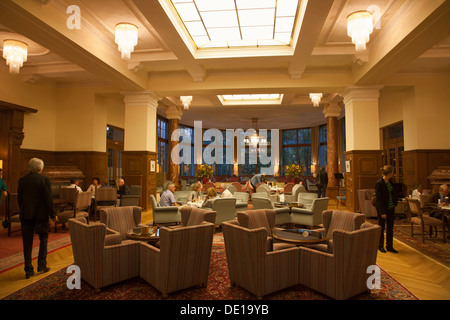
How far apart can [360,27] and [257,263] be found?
16.5 feet

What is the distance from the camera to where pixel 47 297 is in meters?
3.24

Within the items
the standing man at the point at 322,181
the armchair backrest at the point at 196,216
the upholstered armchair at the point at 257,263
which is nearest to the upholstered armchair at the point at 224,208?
the armchair backrest at the point at 196,216

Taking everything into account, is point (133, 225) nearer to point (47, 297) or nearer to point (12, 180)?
point (47, 297)

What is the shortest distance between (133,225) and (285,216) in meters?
3.41

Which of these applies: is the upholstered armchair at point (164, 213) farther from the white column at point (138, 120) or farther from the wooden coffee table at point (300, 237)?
the white column at point (138, 120)

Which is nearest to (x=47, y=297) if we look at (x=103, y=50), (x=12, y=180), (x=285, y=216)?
(x=285, y=216)

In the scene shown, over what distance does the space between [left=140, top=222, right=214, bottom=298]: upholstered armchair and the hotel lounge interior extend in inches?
0.7

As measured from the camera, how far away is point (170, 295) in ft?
10.7

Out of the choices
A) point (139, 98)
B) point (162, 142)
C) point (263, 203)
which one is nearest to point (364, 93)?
point (263, 203)

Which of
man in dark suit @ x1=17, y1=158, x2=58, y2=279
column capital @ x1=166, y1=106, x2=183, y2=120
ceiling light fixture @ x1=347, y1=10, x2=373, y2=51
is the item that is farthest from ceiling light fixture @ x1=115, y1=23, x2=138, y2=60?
column capital @ x1=166, y1=106, x2=183, y2=120


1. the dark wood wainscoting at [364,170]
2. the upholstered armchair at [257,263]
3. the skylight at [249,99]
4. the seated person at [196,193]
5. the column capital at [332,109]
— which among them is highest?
the skylight at [249,99]

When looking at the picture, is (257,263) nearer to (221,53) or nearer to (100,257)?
(100,257)

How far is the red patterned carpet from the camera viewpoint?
127 inches

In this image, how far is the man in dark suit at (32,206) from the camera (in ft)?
12.5
